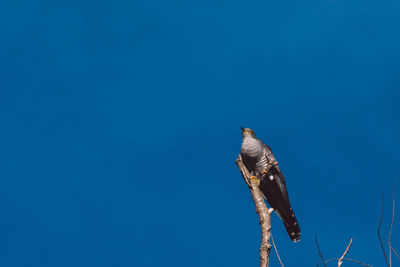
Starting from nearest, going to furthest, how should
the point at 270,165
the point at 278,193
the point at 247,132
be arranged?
the point at 270,165 → the point at 278,193 → the point at 247,132

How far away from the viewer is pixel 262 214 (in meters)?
4.91

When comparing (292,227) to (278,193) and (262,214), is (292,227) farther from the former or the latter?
(262,214)

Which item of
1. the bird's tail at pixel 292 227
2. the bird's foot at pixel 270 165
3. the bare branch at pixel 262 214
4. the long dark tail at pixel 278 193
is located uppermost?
the bird's foot at pixel 270 165

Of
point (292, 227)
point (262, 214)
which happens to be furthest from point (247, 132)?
point (262, 214)

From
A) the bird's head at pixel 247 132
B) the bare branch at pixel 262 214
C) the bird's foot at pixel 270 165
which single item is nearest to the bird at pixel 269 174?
the bird's foot at pixel 270 165

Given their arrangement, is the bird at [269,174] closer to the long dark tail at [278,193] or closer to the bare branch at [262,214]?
the long dark tail at [278,193]

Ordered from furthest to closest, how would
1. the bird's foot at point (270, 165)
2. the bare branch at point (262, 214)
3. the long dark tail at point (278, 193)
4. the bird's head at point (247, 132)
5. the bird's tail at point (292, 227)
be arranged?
the bird's head at point (247, 132) < the long dark tail at point (278, 193) < the bird's foot at point (270, 165) < the bird's tail at point (292, 227) < the bare branch at point (262, 214)

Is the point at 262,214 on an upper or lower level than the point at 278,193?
lower

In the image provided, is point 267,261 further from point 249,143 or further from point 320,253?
point 249,143

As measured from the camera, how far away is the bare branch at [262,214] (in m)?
4.44

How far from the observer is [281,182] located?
699 centimetres

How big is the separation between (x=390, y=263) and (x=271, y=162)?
3974 millimetres

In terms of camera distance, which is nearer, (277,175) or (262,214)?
(262,214)

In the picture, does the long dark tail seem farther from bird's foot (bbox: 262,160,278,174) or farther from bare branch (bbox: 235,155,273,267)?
bare branch (bbox: 235,155,273,267)
